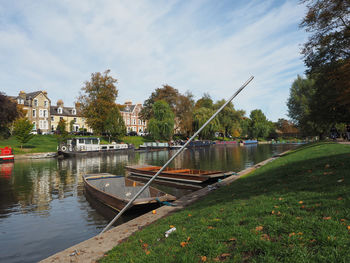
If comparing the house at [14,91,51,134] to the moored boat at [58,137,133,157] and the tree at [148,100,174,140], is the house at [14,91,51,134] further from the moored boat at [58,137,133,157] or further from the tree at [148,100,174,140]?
the tree at [148,100,174,140]

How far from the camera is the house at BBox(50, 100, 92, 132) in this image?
2827 inches

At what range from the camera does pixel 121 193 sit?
1330 cm

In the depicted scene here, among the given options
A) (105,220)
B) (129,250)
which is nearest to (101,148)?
(105,220)

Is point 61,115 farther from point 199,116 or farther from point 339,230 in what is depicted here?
point 339,230

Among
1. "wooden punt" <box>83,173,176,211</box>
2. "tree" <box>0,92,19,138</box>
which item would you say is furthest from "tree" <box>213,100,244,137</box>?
"wooden punt" <box>83,173,176,211</box>

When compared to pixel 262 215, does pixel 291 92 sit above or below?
above

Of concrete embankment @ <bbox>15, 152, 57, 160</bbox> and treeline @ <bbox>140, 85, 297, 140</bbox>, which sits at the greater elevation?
treeline @ <bbox>140, 85, 297, 140</bbox>

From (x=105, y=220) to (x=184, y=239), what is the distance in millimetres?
6395

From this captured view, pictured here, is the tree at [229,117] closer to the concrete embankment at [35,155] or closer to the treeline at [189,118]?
the treeline at [189,118]

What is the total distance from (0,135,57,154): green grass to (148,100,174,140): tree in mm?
22141

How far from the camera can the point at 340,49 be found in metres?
17.5

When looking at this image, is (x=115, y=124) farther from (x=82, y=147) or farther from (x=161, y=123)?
(x=82, y=147)

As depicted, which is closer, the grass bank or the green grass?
the grass bank

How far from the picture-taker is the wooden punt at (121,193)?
10.4 meters
